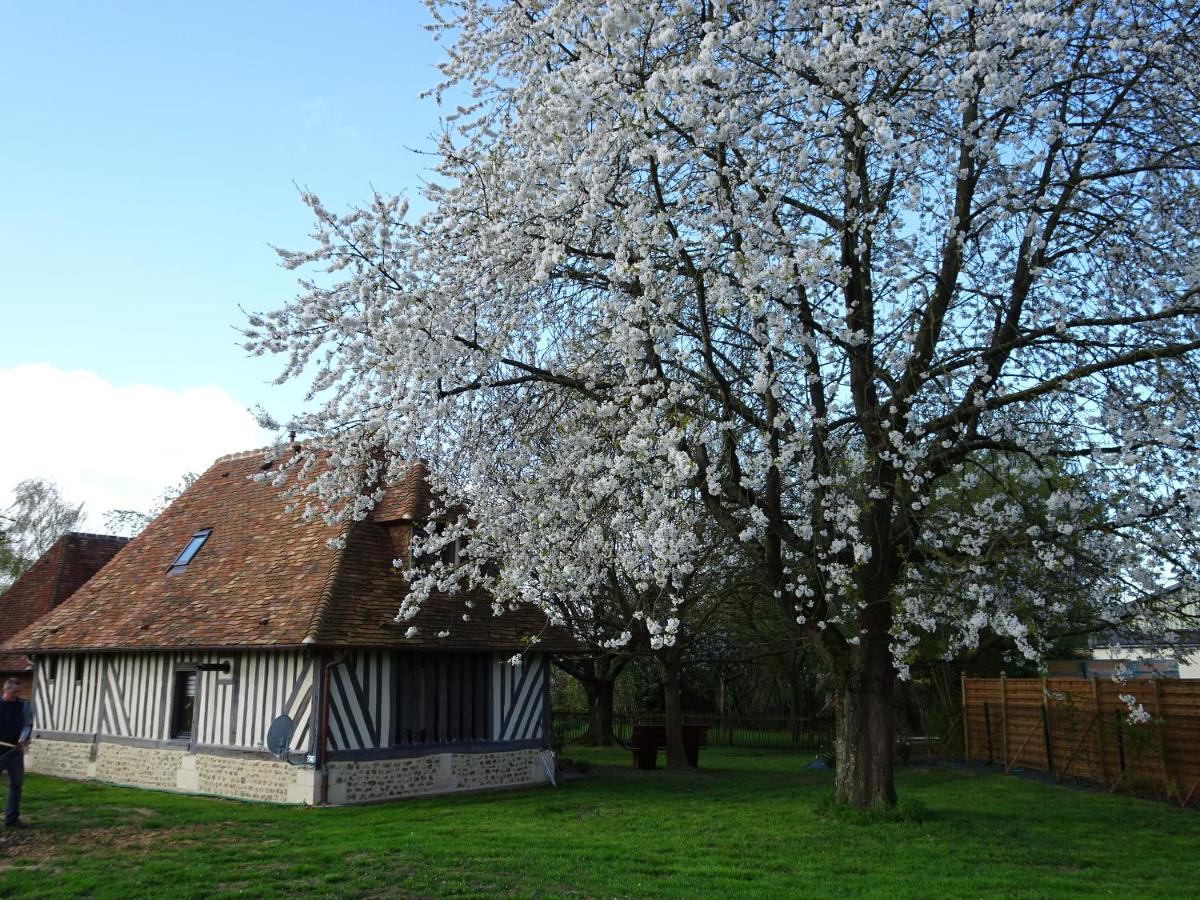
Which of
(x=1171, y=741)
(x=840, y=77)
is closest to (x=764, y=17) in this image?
(x=840, y=77)

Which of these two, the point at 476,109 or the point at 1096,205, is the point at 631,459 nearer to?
the point at 476,109

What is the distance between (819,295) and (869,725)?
4.66 metres

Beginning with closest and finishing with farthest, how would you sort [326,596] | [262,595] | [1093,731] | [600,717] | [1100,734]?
1. [326,596]
2. [1100,734]
3. [262,595]
4. [1093,731]
5. [600,717]

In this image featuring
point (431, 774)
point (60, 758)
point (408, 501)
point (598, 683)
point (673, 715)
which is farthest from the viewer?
point (598, 683)

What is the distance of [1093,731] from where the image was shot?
586 inches

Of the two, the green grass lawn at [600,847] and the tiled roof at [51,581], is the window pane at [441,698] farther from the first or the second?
the tiled roof at [51,581]

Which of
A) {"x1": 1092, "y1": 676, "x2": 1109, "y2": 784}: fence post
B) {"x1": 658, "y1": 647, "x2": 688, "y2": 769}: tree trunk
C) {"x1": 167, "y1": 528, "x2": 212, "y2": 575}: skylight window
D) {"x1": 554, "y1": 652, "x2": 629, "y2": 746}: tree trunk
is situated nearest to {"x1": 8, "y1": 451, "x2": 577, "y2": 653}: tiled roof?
{"x1": 167, "y1": 528, "x2": 212, "y2": 575}: skylight window

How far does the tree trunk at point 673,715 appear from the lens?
19297mm

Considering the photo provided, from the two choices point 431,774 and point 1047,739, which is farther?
point 1047,739

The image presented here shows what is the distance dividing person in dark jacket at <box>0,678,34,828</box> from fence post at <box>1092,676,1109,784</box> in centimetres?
1407

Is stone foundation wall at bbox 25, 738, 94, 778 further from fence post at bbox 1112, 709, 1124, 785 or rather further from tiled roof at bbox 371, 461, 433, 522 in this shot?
fence post at bbox 1112, 709, 1124, 785

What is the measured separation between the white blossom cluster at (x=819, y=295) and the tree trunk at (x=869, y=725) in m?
0.18

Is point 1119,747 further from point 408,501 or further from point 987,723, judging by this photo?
point 408,501

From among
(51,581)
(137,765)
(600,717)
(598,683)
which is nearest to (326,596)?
(137,765)
